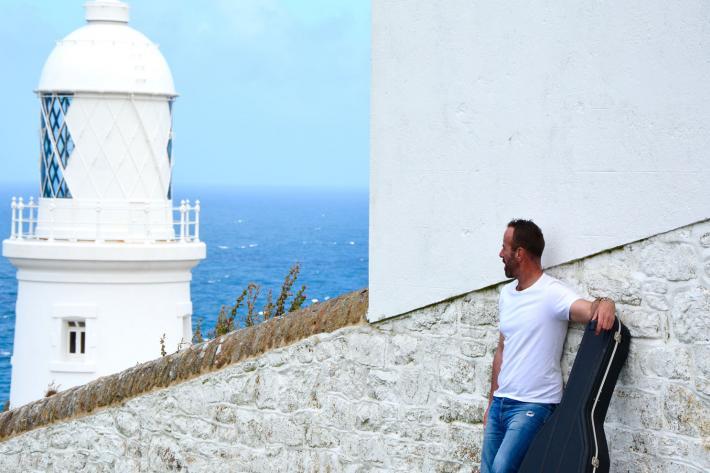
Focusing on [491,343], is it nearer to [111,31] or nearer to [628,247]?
[628,247]

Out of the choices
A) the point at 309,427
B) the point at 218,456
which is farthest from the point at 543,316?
the point at 218,456

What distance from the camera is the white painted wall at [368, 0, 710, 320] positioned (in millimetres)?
6398

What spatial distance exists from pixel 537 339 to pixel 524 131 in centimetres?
115

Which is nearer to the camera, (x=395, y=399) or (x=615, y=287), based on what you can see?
(x=615, y=287)

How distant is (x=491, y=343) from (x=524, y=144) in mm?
1132

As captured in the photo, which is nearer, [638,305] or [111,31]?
[638,305]

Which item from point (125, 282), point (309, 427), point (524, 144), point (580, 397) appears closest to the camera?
point (580, 397)

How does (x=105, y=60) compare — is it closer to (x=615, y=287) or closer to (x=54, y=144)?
(x=54, y=144)

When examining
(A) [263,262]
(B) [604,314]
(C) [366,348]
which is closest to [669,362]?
(B) [604,314]

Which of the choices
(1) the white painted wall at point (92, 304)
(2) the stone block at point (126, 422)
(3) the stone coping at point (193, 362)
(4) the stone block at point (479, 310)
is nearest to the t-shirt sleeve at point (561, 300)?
(4) the stone block at point (479, 310)

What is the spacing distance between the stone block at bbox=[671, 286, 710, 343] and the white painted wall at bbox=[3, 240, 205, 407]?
13.1m

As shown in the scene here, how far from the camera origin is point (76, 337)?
62.5ft

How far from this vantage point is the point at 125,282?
61.7ft

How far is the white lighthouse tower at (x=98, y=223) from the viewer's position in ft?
61.0
